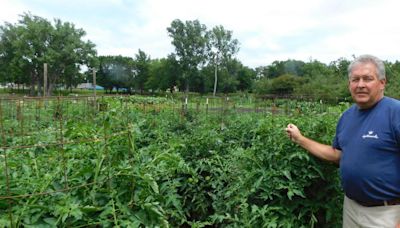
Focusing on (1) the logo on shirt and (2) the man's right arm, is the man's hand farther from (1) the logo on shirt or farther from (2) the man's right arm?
(1) the logo on shirt

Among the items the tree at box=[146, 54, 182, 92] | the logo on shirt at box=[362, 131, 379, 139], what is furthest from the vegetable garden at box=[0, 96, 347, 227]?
the tree at box=[146, 54, 182, 92]

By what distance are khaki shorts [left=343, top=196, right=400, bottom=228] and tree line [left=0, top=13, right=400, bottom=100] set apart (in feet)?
66.5

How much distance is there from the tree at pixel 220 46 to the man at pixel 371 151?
49.0 meters

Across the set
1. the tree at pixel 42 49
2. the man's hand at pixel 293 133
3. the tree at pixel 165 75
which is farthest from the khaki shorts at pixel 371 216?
the tree at pixel 165 75

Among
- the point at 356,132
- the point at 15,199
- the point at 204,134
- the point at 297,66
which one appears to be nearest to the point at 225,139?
the point at 204,134

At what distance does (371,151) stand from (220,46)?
50.6 m

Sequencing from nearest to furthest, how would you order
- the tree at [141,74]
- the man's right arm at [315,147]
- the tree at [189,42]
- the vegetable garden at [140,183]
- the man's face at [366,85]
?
1. the man's face at [366,85]
2. the vegetable garden at [140,183]
3. the man's right arm at [315,147]
4. the tree at [189,42]
5. the tree at [141,74]

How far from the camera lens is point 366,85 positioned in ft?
7.28

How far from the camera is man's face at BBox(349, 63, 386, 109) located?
221 centimetres

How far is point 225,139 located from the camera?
469 centimetres

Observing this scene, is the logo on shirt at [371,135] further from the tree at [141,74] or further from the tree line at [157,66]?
the tree at [141,74]

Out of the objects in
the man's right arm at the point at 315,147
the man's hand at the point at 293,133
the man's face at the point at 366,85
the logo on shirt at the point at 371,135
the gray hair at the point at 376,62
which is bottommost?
the man's right arm at the point at 315,147

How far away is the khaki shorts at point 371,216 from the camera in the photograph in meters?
→ 2.14

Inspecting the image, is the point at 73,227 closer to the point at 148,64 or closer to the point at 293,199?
the point at 293,199
